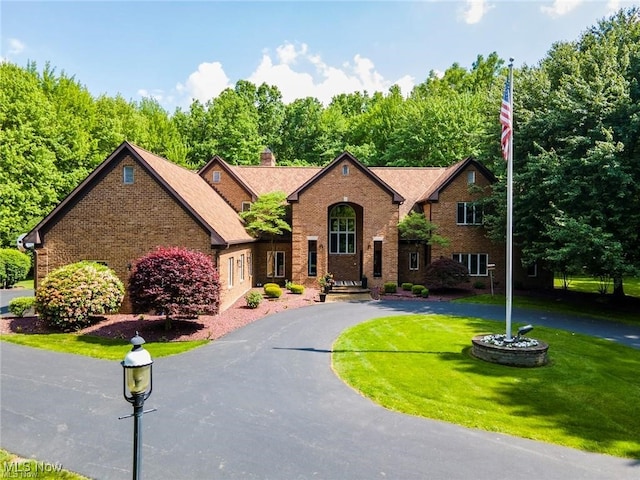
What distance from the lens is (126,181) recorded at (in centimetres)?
1862

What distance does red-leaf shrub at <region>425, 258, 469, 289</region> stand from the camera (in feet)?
84.7

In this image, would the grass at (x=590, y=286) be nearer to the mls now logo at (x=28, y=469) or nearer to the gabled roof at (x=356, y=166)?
the gabled roof at (x=356, y=166)

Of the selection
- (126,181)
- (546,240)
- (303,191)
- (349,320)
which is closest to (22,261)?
(126,181)

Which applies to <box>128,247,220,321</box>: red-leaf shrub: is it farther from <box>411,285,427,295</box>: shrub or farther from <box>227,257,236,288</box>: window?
<box>411,285,427,295</box>: shrub

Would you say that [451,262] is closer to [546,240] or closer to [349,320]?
[546,240]

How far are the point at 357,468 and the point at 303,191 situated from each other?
21.8 meters

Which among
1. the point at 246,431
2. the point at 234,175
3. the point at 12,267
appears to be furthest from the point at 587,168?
the point at 12,267

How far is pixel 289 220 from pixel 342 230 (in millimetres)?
4194

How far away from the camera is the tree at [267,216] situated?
26.1 m

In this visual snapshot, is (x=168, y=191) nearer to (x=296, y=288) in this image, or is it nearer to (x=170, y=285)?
(x=170, y=285)

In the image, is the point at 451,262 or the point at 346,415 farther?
the point at 451,262

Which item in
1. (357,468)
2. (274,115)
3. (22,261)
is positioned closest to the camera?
(357,468)

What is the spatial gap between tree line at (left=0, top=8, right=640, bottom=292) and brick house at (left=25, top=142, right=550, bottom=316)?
3.25 meters

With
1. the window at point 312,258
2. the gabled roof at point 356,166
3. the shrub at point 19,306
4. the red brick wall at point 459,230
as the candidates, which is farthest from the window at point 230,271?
the red brick wall at point 459,230
